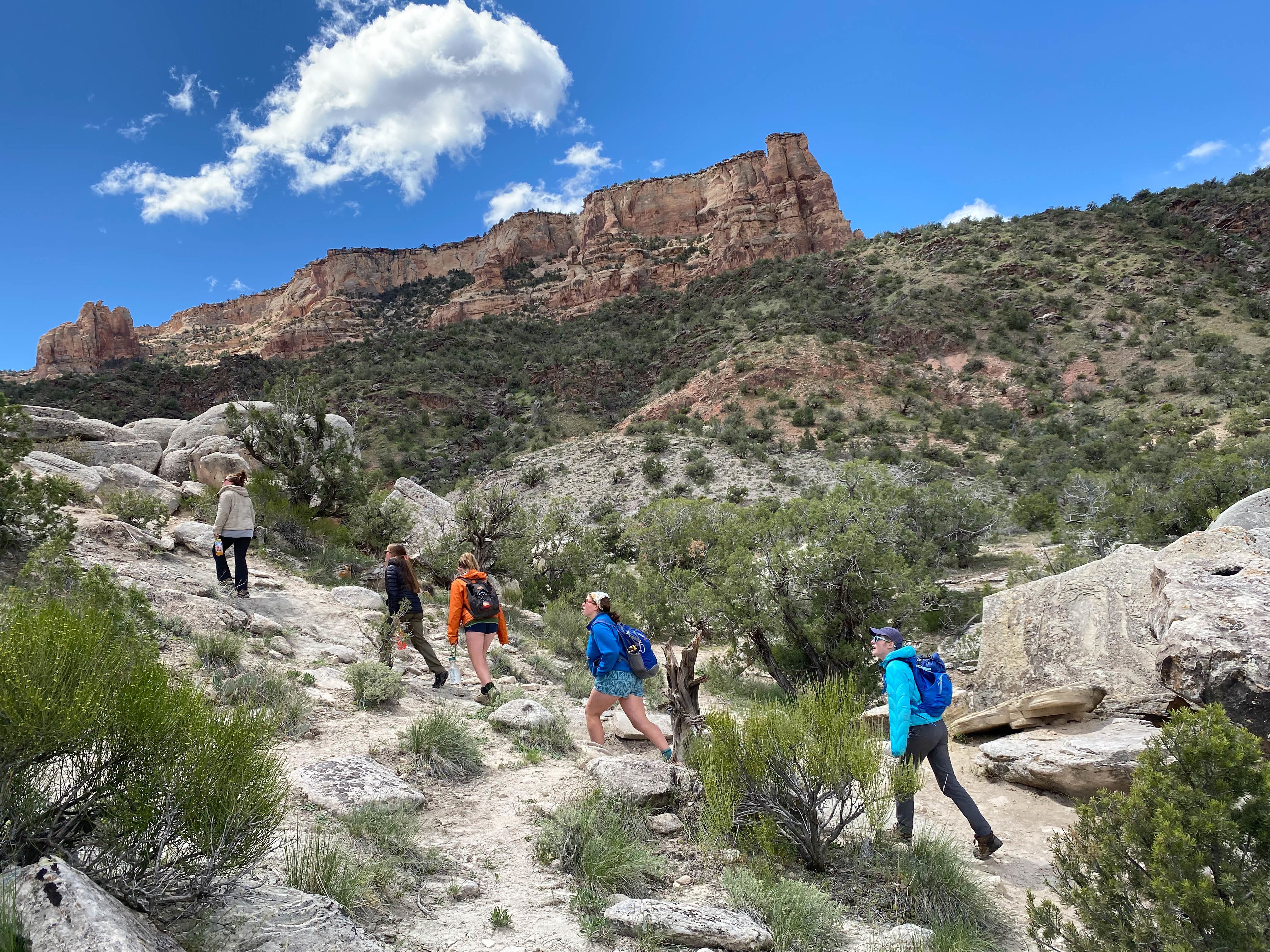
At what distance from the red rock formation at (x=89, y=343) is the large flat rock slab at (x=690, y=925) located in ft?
330

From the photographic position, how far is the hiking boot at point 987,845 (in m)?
4.57

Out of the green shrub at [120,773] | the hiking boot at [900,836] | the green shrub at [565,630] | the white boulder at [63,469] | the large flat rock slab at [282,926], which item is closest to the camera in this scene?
the green shrub at [120,773]

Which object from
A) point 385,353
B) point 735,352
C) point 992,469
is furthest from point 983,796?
point 385,353

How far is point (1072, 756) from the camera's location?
5.69 meters

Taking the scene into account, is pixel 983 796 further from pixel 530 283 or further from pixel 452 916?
pixel 530 283

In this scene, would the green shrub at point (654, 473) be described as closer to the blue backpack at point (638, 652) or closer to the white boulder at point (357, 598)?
the white boulder at point (357, 598)

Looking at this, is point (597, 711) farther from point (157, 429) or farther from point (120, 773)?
point (157, 429)

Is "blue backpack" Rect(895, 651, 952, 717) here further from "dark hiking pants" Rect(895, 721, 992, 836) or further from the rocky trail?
the rocky trail

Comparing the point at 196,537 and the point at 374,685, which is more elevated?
the point at 196,537

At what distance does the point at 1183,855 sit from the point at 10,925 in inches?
159

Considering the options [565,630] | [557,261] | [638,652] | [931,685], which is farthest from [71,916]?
[557,261]

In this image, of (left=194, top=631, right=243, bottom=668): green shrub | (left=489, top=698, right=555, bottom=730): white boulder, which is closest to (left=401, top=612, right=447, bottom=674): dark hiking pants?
(left=489, top=698, right=555, bottom=730): white boulder

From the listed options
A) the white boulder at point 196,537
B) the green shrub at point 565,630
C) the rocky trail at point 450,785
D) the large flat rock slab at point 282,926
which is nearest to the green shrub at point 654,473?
the green shrub at point 565,630

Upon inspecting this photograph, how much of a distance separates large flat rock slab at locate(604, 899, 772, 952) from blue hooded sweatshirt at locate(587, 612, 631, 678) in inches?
89.7
